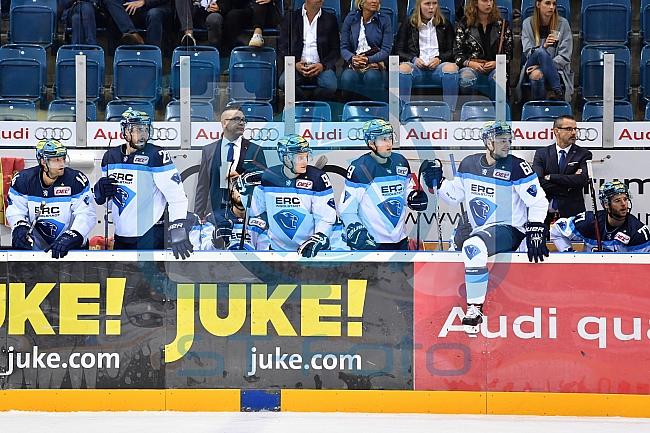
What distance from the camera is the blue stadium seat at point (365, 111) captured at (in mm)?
7320

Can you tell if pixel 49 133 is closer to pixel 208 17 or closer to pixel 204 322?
pixel 208 17

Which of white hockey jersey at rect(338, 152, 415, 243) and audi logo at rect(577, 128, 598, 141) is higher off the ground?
audi logo at rect(577, 128, 598, 141)

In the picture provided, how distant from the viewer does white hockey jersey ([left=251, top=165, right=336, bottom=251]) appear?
5.79 meters

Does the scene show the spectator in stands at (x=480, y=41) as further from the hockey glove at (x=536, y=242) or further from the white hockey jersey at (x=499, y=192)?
the hockey glove at (x=536, y=242)

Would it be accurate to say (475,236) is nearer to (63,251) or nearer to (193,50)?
(63,251)

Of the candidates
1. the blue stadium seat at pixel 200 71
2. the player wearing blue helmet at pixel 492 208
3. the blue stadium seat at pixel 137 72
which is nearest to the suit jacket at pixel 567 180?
the player wearing blue helmet at pixel 492 208

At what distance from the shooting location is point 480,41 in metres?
7.73

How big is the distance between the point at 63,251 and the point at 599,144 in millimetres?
4146

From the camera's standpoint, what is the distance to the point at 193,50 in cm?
788

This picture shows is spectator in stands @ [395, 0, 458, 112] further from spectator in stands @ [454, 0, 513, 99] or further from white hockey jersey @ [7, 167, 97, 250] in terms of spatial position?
white hockey jersey @ [7, 167, 97, 250]

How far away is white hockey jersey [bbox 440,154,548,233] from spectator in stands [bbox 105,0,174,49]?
3400 mm

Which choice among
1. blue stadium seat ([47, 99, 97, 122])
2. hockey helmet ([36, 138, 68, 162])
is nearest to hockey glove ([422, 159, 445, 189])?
hockey helmet ([36, 138, 68, 162])

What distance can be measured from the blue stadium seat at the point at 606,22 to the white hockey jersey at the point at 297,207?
3738mm

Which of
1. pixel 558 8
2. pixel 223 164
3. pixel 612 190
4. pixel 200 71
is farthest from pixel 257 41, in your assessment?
pixel 612 190
